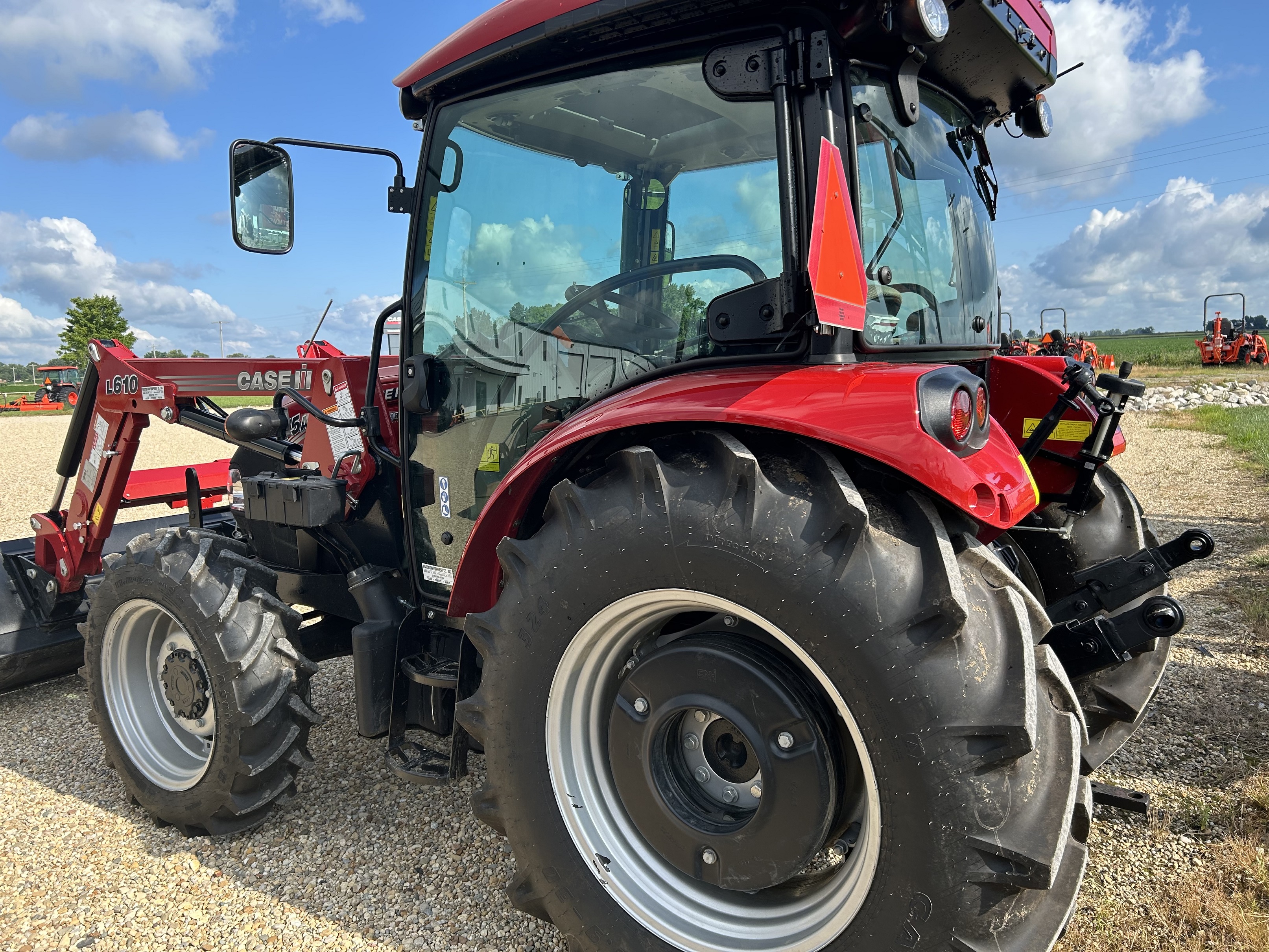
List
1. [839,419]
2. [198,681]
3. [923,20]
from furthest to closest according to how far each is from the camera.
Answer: [198,681] < [923,20] < [839,419]

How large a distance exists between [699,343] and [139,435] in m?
2.97

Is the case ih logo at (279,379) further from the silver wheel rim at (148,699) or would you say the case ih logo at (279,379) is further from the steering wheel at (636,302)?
the steering wheel at (636,302)

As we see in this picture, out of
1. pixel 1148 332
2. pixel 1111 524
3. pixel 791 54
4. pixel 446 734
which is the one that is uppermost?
pixel 1148 332

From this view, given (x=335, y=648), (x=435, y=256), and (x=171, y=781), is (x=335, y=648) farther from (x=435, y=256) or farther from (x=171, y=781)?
(x=435, y=256)

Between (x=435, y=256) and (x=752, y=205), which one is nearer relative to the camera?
(x=752, y=205)

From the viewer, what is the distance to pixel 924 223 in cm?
237

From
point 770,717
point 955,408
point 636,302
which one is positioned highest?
point 636,302

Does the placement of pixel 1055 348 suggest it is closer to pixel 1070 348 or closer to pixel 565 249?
pixel 1070 348

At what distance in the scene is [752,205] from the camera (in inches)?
81.9

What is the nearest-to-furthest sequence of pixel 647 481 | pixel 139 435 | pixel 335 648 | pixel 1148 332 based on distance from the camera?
pixel 647 481, pixel 335 648, pixel 139 435, pixel 1148 332

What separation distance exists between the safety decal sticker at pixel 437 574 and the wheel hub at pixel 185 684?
2.98 feet

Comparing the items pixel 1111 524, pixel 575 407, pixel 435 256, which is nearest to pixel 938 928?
pixel 575 407

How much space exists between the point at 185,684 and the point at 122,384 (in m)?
1.46

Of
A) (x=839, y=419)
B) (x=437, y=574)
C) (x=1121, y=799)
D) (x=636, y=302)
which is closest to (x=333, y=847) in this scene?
(x=437, y=574)
